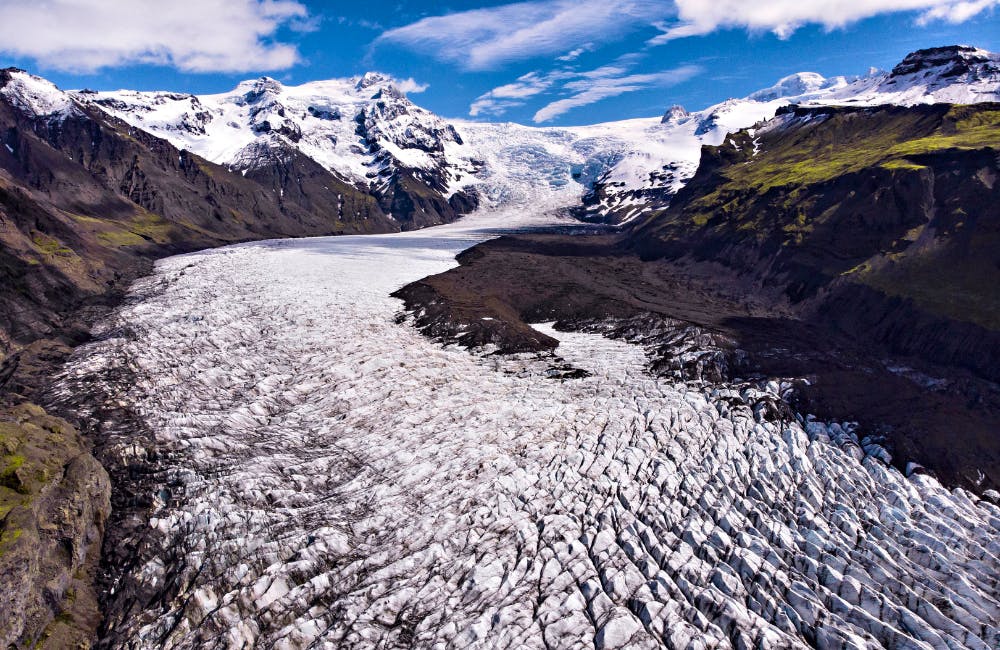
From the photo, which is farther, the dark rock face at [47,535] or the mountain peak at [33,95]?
the mountain peak at [33,95]

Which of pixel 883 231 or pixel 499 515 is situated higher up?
pixel 883 231

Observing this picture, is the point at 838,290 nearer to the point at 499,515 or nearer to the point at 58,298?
the point at 499,515

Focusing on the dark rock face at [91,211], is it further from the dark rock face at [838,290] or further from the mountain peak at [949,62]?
the mountain peak at [949,62]

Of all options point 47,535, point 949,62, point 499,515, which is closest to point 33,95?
point 47,535

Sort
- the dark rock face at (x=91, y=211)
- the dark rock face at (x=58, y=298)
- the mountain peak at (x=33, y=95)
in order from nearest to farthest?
the dark rock face at (x=58, y=298) → the dark rock face at (x=91, y=211) → the mountain peak at (x=33, y=95)

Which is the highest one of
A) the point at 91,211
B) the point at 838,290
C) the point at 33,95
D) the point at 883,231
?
the point at 33,95

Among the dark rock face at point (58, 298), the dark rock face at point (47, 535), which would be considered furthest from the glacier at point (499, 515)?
the dark rock face at point (58, 298)

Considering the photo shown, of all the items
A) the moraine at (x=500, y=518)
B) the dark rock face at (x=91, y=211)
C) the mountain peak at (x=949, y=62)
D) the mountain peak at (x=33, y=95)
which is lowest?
the moraine at (x=500, y=518)

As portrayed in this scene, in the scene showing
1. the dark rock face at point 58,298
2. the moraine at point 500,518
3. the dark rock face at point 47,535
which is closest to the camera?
the dark rock face at point 47,535

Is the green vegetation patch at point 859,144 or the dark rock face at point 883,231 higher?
the green vegetation patch at point 859,144
